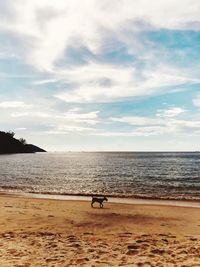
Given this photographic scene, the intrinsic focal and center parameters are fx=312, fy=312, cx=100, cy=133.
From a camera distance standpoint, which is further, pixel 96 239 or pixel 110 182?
pixel 110 182

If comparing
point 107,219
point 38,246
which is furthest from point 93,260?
point 107,219

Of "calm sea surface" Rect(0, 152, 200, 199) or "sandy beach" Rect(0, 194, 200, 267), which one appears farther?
"calm sea surface" Rect(0, 152, 200, 199)

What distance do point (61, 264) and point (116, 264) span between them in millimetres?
1918

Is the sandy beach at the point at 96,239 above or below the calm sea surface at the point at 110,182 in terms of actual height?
above

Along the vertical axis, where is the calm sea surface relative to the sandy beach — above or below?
below

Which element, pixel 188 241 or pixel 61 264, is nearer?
A: pixel 61 264

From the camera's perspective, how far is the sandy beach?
11.3m

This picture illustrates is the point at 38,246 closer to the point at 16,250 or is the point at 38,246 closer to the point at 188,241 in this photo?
the point at 16,250

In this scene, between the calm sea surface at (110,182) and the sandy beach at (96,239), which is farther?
the calm sea surface at (110,182)

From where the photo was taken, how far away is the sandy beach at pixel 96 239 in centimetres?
1126

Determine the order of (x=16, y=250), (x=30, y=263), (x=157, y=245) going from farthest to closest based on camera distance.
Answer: (x=157, y=245) < (x=16, y=250) < (x=30, y=263)

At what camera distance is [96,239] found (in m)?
14.6

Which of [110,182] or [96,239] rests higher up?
[96,239]

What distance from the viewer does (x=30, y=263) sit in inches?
425
